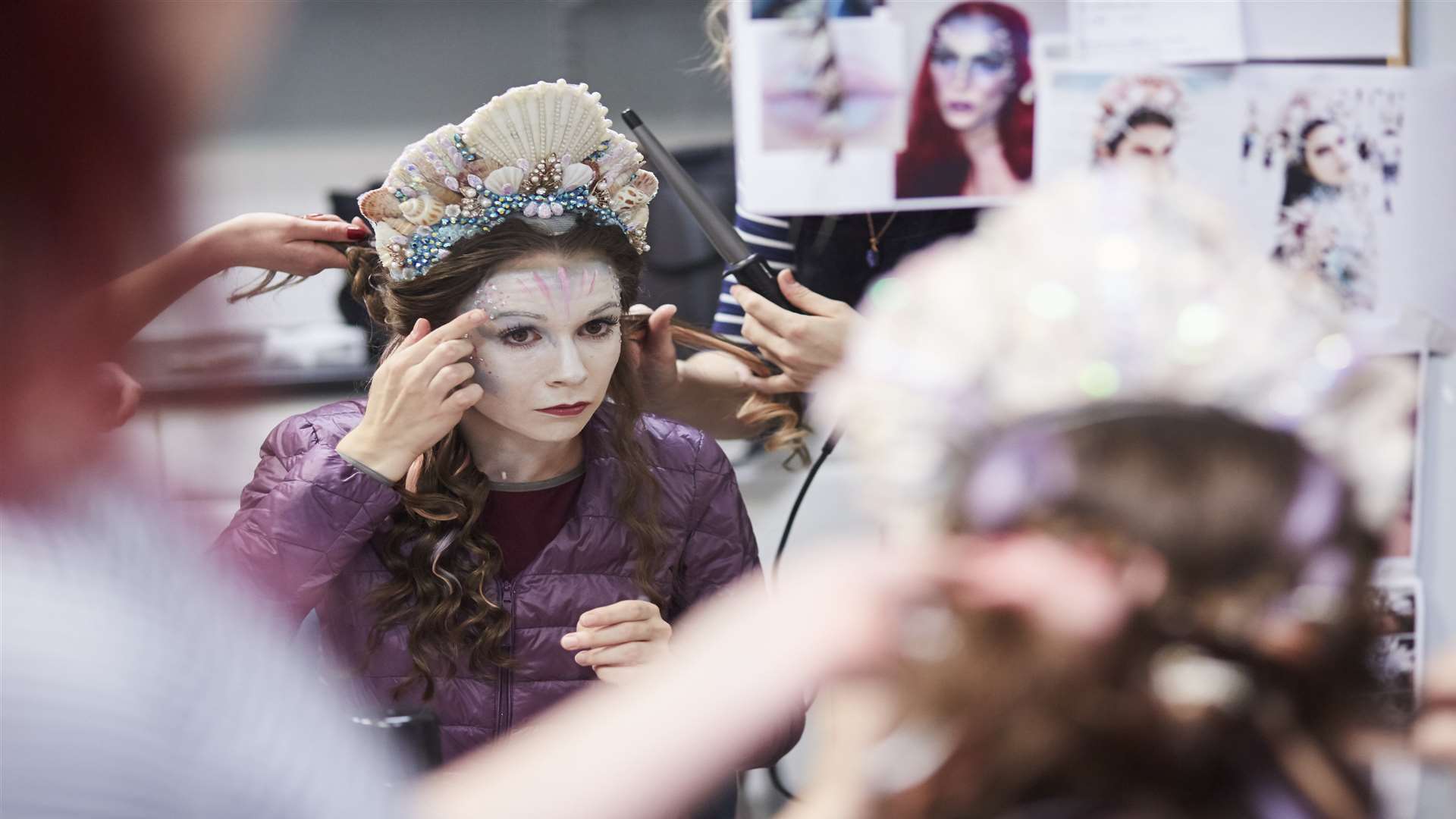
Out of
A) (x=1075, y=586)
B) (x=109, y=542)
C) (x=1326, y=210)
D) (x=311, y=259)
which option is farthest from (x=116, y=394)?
(x=1326, y=210)

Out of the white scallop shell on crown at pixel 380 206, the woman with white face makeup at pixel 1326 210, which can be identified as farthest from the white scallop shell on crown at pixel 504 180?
the woman with white face makeup at pixel 1326 210

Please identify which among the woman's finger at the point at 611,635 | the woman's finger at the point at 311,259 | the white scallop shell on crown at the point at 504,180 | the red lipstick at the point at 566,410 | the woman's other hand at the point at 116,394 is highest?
the white scallop shell on crown at the point at 504,180

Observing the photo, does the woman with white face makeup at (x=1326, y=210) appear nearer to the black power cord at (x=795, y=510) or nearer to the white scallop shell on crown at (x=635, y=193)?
the black power cord at (x=795, y=510)

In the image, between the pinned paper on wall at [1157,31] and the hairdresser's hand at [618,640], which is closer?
the hairdresser's hand at [618,640]

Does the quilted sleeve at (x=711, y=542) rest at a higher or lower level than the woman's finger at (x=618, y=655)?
higher

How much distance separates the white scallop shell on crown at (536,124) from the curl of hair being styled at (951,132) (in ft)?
2.17

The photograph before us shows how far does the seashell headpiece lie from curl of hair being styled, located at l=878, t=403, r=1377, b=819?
83cm

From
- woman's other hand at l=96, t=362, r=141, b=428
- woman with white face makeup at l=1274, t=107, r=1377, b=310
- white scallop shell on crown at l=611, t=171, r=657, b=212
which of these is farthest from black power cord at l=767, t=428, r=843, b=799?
woman's other hand at l=96, t=362, r=141, b=428

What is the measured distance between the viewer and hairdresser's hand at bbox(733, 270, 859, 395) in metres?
1.62

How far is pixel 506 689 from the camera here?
1.39 meters

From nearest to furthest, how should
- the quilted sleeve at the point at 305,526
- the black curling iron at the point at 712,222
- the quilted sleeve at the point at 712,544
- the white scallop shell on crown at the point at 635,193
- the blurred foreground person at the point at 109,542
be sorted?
1. the blurred foreground person at the point at 109,542
2. the quilted sleeve at the point at 305,526
3. the white scallop shell on crown at the point at 635,193
4. the quilted sleeve at the point at 712,544
5. the black curling iron at the point at 712,222

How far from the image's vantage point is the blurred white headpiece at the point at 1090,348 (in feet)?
2.23

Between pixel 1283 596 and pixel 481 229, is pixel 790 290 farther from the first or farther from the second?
pixel 1283 596

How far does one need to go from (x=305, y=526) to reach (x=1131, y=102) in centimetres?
138
